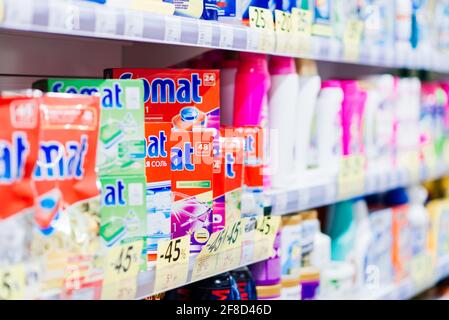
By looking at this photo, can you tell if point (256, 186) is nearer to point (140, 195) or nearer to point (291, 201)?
point (291, 201)

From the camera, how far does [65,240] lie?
121 centimetres

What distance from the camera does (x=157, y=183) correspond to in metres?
1.46

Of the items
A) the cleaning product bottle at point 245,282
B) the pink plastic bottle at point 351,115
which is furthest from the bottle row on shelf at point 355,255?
the pink plastic bottle at point 351,115

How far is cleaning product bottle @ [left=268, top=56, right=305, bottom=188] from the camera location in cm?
194

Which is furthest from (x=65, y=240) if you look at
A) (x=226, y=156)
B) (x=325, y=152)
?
(x=325, y=152)

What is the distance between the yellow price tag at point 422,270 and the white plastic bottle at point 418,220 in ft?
0.08

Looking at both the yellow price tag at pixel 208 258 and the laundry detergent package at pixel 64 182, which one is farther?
the yellow price tag at pixel 208 258

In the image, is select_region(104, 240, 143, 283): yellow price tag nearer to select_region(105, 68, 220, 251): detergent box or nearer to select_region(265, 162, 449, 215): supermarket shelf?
select_region(105, 68, 220, 251): detergent box

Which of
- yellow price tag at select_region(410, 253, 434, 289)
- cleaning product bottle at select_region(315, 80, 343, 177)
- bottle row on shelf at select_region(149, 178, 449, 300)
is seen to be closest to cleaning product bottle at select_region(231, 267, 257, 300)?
bottle row on shelf at select_region(149, 178, 449, 300)

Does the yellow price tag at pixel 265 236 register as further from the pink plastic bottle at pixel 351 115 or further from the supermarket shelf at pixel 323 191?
the pink plastic bottle at pixel 351 115

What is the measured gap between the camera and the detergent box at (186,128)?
1531 mm

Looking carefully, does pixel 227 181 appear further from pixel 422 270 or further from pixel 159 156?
pixel 422 270

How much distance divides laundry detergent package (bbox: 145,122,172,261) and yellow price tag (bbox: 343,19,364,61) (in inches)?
34.0

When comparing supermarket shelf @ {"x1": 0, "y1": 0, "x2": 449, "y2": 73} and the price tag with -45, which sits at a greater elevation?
supermarket shelf @ {"x1": 0, "y1": 0, "x2": 449, "y2": 73}
